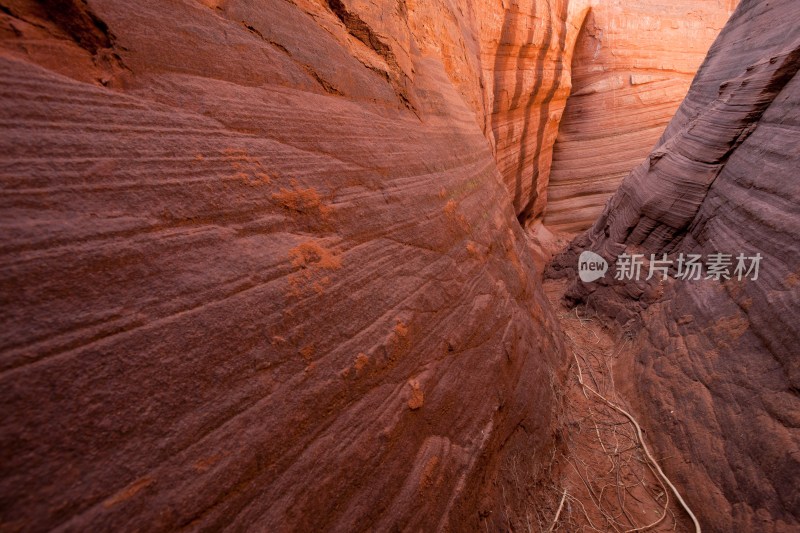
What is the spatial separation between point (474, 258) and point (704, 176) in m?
3.45

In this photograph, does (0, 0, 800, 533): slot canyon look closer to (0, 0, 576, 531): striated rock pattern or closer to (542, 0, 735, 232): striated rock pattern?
(0, 0, 576, 531): striated rock pattern

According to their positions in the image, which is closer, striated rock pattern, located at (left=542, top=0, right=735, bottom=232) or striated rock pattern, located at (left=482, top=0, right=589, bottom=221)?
striated rock pattern, located at (left=482, top=0, right=589, bottom=221)

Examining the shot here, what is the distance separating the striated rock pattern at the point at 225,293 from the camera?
95 cm

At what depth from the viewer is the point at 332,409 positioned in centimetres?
143

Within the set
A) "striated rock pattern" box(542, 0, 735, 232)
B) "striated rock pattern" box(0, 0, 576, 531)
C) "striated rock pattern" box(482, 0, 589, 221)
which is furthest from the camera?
"striated rock pattern" box(542, 0, 735, 232)

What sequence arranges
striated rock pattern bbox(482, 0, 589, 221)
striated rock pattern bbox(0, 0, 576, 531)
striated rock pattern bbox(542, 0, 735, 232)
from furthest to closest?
striated rock pattern bbox(542, 0, 735, 232)
striated rock pattern bbox(482, 0, 589, 221)
striated rock pattern bbox(0, 0, 576, 531)

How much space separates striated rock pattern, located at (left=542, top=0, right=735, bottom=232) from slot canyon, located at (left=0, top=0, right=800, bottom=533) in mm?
5194

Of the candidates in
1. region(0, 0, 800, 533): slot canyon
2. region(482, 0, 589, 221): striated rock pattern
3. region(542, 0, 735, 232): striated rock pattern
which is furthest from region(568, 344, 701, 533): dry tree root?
region(542, 0, 735, 232): striated rock pattern

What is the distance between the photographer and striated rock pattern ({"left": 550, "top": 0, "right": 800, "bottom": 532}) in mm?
2354

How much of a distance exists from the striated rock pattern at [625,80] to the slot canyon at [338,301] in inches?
205

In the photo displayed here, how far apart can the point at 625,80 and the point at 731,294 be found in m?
8.34

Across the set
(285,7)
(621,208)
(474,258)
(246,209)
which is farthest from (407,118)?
(621,208)

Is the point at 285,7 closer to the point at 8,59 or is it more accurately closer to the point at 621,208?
the point at 8,59

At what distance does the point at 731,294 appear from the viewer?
3061mm
